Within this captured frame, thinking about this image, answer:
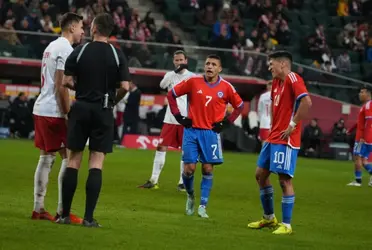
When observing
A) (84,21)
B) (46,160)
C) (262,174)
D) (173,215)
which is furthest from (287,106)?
(84,21)

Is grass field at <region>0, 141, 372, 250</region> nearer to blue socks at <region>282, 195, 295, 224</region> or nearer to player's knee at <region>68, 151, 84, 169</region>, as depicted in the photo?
blue socks at <region>282, 195, 295, 224</region>

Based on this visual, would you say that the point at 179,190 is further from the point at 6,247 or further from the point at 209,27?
the point at 209,27

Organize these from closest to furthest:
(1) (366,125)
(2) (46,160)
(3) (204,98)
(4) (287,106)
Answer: (2) (46,160) < (4) (287,106) < (3) (204,98) < (1) (366,125)

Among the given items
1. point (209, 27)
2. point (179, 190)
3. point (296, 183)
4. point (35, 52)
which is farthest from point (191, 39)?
point (179, 190)

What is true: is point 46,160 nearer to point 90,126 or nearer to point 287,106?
point 90,126

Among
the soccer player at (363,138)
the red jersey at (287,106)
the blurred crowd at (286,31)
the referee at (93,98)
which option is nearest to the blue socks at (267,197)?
the red jersey at (287,106)

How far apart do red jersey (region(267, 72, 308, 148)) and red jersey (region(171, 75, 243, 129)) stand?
5.91 ft

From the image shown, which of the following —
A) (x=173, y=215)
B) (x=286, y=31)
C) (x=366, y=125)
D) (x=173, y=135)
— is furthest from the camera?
(x=286, y=31)

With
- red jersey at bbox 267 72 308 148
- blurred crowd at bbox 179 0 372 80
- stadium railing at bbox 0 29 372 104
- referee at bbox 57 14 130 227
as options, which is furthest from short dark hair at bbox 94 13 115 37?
blurred crowd at bbox 179 0 372 80

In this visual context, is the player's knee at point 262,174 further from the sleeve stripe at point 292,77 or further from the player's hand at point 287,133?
the sleeve stripe at point 292,77

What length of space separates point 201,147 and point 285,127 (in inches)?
76.1

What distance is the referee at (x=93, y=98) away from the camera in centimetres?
1009

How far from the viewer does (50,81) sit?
10.8m

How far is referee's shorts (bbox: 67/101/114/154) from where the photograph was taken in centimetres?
1012
